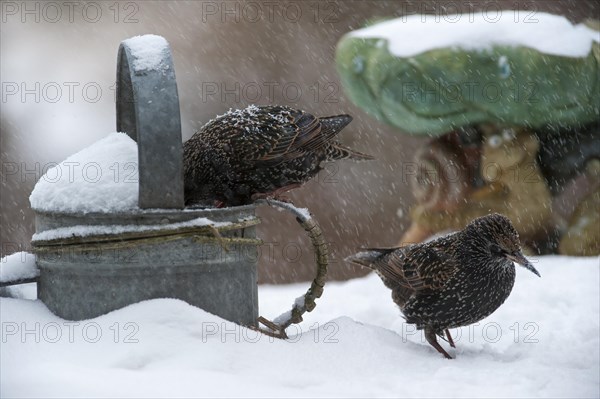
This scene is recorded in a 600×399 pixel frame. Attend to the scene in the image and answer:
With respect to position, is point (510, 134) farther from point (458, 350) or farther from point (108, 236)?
point (108, 236)

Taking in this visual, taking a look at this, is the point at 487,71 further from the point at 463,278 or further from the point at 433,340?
the point at 433,340

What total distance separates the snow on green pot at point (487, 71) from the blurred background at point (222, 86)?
2.18m

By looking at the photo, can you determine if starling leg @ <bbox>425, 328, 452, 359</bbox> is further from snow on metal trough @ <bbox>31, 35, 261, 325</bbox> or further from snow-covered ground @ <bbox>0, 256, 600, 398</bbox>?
snow on metal trough @ <bbox>31, 35, 261, 325</bbox>

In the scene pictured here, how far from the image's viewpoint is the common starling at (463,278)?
320 centimetres

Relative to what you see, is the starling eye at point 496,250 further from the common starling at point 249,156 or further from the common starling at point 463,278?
the common starling at point 249,156

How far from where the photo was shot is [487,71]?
5.56 meters

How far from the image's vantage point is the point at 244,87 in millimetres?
8305

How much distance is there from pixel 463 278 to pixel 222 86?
5326mm

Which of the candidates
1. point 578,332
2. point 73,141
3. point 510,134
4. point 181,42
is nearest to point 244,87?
point 181,42

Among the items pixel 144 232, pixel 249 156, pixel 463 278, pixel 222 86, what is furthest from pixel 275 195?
pixel 222 86

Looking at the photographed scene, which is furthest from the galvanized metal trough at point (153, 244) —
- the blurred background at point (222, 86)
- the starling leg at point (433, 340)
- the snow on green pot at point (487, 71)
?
the blurred background at point (222, 86)

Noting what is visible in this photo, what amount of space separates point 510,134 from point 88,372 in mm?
4365

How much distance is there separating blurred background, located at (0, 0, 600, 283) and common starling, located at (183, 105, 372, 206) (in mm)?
4821

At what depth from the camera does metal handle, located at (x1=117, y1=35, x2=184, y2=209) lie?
2.40 metres
